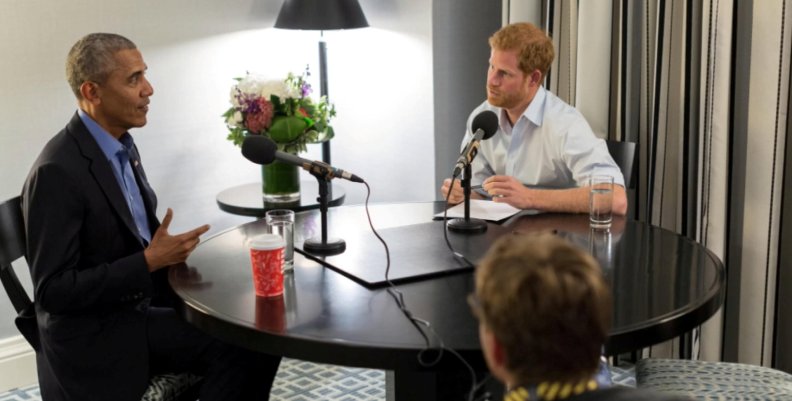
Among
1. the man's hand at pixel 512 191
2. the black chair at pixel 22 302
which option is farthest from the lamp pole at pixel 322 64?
the black chair at pixel 22 302

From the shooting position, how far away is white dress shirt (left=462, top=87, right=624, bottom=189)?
2.77 metres

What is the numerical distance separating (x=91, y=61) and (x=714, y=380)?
172cm

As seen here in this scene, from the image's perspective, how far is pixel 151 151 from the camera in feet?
11.3

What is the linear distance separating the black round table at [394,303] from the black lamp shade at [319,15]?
127cm

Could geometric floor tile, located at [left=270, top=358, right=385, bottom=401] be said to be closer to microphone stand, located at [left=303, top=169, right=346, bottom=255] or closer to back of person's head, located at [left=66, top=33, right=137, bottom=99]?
microphone stand, located at [left=303, top=169, right=346, bottom=255]

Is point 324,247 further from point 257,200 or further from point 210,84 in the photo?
point 210,84

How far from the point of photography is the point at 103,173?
218 cm

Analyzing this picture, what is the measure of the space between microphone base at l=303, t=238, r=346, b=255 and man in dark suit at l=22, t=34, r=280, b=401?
269mm

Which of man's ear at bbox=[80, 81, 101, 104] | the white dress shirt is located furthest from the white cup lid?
the white dress shirt

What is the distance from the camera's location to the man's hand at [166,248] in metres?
2.13

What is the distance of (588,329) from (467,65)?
112 inches

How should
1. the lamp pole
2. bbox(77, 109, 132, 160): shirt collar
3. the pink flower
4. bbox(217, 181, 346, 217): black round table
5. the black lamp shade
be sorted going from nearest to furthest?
bbox(77, 109, 132, 160): shirt collar < the pink flower < bbox(217, 181, 346, 217): black round table < the black lamp shade < the lamp pole

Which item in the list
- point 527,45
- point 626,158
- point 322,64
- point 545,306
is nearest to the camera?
point 545,306

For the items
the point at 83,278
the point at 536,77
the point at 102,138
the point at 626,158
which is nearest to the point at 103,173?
the point at 102,138
